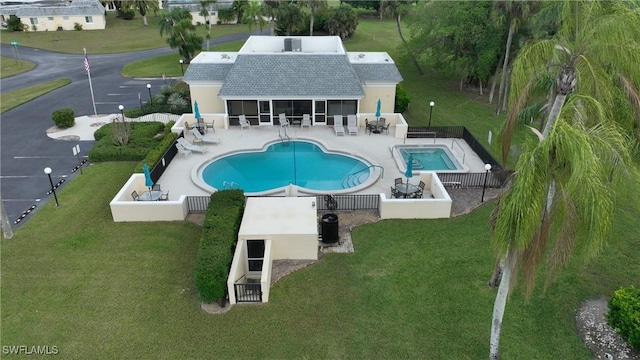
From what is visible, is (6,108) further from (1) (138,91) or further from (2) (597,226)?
(2) (597,226)

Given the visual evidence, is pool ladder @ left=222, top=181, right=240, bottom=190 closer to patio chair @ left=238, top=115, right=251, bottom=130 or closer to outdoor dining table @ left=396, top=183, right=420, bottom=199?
patio chair @ left=238, top=115, right=251, bottom=130

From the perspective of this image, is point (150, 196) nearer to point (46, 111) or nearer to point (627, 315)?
point (627, 315)

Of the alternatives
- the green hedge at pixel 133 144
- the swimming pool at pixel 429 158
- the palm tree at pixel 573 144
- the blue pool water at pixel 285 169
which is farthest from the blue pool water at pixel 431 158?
the green hedge at pixel 133 144

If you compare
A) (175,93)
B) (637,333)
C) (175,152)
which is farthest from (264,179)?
(637,333)

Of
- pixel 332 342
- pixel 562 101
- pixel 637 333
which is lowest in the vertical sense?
pixel 332 342

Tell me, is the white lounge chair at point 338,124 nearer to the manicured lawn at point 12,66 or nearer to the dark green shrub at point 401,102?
the dark green shrub at point 401,102

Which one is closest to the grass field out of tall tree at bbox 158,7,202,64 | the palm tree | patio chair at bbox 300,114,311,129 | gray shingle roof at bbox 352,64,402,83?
the palm tree

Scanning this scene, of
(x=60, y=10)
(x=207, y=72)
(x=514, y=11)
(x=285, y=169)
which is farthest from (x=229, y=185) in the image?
(x=60, y=10)
